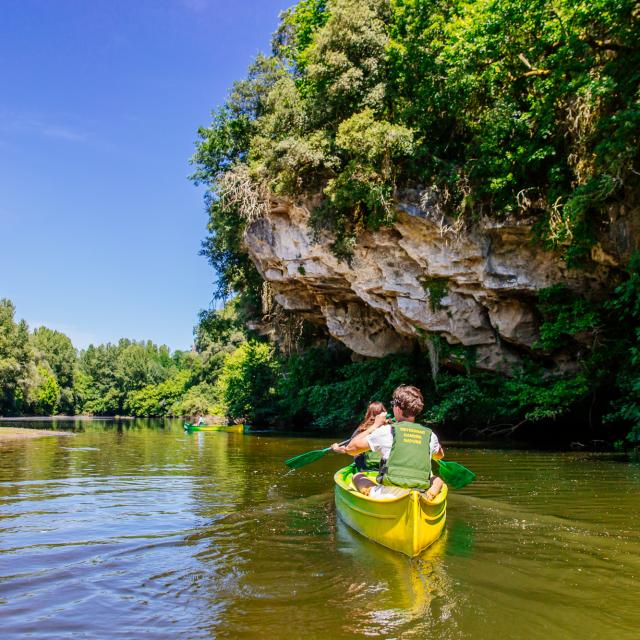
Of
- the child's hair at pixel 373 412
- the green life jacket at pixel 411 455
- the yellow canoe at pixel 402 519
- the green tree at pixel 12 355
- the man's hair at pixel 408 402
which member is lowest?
the yellow canoe at pixel 402 519

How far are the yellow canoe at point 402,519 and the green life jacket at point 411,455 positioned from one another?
0.15 m

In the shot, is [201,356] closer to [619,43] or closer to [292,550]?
[619,43]

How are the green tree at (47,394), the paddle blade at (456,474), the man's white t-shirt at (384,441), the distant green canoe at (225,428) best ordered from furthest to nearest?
1. the green tree at (47,394)
2. the distant green canoe at (225,428)
3. the paddle blade at (456,474)
4. the man's white t-shirt at (384,441)

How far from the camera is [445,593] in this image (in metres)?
3.89

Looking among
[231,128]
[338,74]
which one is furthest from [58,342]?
[338,74]

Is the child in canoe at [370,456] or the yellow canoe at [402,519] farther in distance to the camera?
the child in canoe at [370,456]

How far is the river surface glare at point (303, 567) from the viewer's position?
3.40 m

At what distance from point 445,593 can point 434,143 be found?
14.3 m

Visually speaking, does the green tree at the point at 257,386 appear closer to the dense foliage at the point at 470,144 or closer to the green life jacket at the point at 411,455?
the dense foliage at the point at 470,144

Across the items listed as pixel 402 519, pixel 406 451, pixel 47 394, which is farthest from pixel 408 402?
pixel 47 394

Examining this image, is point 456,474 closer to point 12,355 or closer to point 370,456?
point 370,456

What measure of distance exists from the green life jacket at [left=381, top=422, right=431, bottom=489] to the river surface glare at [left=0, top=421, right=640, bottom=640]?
65 centimetres

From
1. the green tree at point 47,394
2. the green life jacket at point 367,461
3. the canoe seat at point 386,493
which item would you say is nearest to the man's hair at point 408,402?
the canoe seat at point 386,493

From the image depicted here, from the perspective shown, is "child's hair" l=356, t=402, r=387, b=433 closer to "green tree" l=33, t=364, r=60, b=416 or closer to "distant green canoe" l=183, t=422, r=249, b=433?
"distant green canoe" l=183, t=422, r=249, b=433
